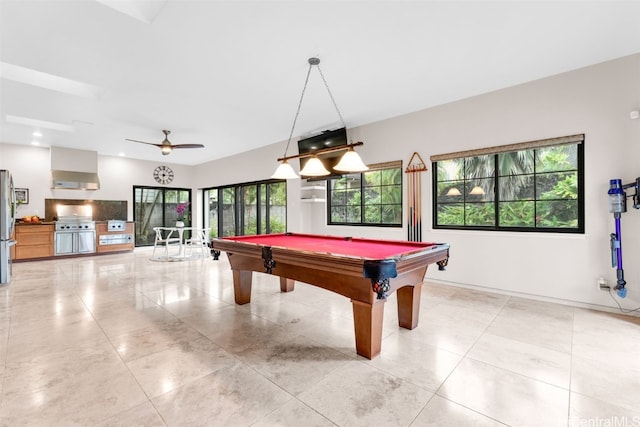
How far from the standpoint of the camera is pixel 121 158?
326 inches

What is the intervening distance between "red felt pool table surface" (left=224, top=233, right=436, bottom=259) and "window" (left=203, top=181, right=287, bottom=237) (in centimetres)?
302

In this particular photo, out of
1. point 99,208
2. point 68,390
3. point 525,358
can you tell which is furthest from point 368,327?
point 99,208

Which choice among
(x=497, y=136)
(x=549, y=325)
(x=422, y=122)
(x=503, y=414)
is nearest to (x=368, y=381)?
(x=503, y=414)

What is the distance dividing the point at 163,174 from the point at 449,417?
31.8 feet

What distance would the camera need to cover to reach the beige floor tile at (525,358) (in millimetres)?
1985

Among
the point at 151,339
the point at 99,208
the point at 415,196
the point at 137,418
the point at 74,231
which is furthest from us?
the point at 99,208

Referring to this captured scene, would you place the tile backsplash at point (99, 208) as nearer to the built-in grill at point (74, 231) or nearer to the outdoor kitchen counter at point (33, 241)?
the built-in grill at point (74, 231)

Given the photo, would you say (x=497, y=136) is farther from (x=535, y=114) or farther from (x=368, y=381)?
(x=368, y=381)

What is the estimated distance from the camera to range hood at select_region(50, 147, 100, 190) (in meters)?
6.99

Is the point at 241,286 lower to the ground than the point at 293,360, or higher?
higher

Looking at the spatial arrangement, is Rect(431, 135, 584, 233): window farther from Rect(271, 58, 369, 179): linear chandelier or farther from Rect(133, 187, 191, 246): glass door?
Rect(133, 187, 191, 246): glass door

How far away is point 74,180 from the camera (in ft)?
23.6

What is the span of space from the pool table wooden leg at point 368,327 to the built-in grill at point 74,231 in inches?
315

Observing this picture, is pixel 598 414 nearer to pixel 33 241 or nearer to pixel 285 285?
pixel 285 285
